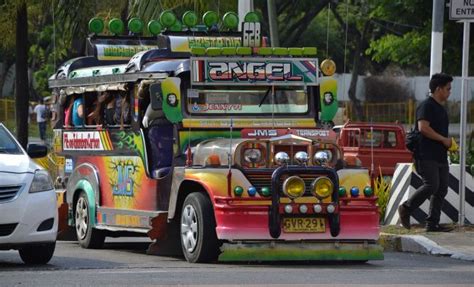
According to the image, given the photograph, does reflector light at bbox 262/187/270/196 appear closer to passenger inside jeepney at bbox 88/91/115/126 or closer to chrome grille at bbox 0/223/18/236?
chrome grille at bbox 0/223/18/236

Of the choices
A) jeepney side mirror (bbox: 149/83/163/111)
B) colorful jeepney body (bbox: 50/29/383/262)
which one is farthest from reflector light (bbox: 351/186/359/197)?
jeepney side mirror (bbox: 149/83/163/111)

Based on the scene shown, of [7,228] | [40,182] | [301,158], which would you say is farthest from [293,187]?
[7,228]

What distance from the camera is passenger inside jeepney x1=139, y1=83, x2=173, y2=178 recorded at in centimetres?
1359

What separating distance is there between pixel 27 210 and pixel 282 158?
2501mm

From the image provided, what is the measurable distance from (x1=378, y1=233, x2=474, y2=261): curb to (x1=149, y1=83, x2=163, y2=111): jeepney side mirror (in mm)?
3339

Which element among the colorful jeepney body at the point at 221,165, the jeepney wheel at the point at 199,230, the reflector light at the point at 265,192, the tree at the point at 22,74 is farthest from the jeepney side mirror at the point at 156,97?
the tree at the point at 22,74

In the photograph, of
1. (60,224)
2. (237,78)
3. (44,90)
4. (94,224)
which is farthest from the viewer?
Answer: (44,90)

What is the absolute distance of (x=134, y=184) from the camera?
13906mm

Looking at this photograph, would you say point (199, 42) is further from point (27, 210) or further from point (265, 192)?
point (27, 210)

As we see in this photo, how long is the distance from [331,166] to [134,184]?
2.52 m

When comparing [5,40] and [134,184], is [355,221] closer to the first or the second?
[134,184]

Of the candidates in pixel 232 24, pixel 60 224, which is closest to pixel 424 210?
pixel 232 24

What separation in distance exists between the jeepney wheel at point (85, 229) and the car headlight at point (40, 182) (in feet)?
8.42

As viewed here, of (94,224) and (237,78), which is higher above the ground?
(237,78)
